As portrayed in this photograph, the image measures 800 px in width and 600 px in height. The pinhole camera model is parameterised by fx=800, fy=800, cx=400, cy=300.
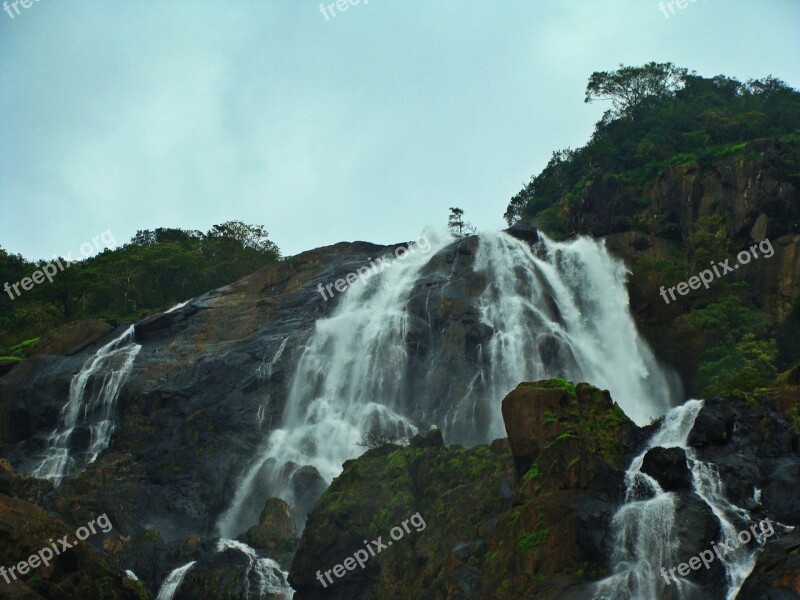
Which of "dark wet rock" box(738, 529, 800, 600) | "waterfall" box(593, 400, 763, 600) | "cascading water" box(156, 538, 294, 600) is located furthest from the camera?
"cascading water" box(156, 538, 294, 600)

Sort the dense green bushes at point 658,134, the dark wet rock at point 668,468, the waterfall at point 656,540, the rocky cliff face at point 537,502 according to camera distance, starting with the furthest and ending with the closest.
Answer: the dense green bushes at point 658,134
the dark wet rock at point 668,468
the rocky cliff face at point 537,502
the waterfall at point 656,540

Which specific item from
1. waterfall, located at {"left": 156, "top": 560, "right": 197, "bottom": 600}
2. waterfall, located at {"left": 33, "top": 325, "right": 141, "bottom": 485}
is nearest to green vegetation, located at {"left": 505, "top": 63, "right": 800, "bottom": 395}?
waterfall, located at {"left": 156, "top": 560, "right": 197, "bottom": 600}

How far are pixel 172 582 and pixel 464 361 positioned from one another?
17.8m

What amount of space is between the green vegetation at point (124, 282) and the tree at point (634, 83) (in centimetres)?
3289

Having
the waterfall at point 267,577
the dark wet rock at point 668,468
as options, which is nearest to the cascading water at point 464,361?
the waterfall at point 267,577

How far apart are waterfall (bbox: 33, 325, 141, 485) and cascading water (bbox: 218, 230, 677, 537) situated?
8.94 meters

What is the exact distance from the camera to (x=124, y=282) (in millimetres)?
Result: 64562

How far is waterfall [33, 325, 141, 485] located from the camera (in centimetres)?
3838

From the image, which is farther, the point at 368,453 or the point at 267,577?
the point at 368,453

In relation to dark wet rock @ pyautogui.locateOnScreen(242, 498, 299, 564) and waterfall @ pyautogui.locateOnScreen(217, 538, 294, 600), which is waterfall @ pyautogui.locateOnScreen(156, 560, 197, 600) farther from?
dark wet rock @ pyautogui.locateOnScreen(242, 498, 299, 564)

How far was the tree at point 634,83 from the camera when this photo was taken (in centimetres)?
7119

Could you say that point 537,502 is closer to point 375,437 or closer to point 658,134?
point 375,437

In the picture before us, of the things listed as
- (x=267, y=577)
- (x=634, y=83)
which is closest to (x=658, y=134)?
(x=634, y=83)

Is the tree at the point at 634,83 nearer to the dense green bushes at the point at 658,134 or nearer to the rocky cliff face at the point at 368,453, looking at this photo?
the dense green bushes at the point at 658,134
